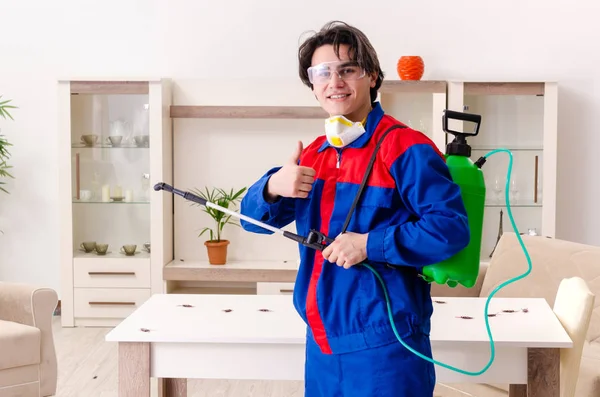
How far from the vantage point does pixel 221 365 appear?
2166mm

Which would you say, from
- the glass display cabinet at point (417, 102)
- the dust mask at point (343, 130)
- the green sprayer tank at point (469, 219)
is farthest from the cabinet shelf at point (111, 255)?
the green sprayer tank at point (469, 219)

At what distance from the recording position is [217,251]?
A: 16.0ft

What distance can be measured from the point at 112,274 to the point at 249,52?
1.71 metres

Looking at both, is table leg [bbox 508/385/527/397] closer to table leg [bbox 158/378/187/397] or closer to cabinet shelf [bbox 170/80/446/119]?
table leg [bbox 158/378/187/397]

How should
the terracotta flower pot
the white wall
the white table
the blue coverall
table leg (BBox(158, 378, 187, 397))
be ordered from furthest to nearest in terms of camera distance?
the white wall
the terracotta flower pot
table leg (BBox(158, 378, 187, 397))
the white table
the blue coverall

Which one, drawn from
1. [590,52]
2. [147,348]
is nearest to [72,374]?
[147,348]

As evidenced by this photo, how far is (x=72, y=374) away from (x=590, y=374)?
8.18 feet

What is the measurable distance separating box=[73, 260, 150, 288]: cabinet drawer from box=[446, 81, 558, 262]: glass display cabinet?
216cm

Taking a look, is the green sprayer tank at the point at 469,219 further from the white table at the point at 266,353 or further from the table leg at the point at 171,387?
the table leg at the point at 171,387

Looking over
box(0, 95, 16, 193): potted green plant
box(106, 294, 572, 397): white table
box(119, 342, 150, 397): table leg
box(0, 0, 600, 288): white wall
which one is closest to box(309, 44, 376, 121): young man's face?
box(106, 294, 572, 397): white table

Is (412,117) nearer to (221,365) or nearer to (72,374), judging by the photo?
(72,374)

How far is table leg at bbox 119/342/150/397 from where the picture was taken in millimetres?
2146

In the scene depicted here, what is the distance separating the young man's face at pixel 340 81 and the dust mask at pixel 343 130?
0.13 ft

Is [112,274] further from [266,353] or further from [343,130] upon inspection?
[343,130]
